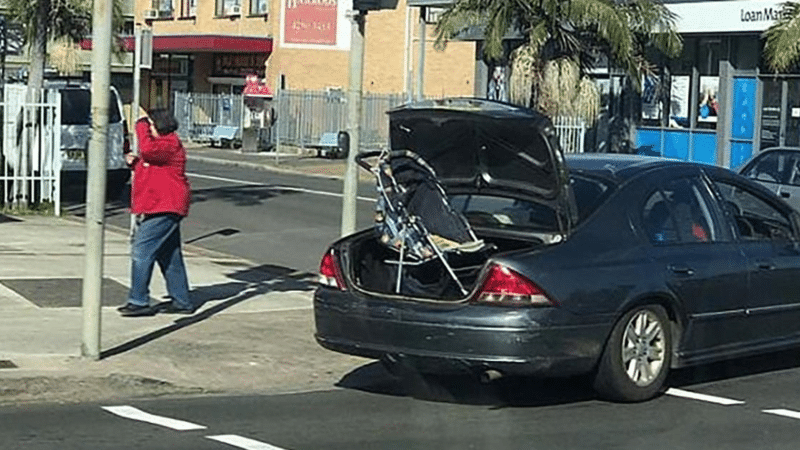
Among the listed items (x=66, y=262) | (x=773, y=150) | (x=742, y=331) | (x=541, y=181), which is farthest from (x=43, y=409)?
(x=773, y=150)

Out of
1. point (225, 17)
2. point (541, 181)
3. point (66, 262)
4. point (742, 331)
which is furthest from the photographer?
point (225, 17)

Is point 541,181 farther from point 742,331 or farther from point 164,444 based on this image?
point 164,444

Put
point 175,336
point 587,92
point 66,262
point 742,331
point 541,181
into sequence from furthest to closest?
point 587,92
point 66,262
point 175,336
point 742,331
point 541,181

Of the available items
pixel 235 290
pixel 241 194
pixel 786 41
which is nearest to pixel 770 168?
pixel 786 41

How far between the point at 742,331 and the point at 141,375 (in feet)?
12.8

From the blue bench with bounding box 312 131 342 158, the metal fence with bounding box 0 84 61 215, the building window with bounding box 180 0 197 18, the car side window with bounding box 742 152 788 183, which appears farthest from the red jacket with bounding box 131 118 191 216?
the building window with bounding box 180 0 197 18

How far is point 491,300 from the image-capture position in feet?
28.8

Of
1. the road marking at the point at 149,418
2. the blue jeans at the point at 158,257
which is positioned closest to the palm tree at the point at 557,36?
the blue jeans at the point at 158,257

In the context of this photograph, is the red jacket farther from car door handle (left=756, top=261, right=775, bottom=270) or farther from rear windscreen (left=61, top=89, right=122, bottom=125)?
rear windscreen (left=61, top=89, right=122, bottom=125)

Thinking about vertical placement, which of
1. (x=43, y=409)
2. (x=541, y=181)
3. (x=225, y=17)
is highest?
(x=225, y=17)

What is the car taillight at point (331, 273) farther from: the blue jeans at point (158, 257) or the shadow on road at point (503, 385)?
the blue jeans at point (158, 257)

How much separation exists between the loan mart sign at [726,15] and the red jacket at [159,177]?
19.0 m

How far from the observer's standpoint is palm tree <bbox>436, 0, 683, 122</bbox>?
24484 mm

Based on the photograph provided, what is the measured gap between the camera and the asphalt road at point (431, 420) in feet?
26.9
